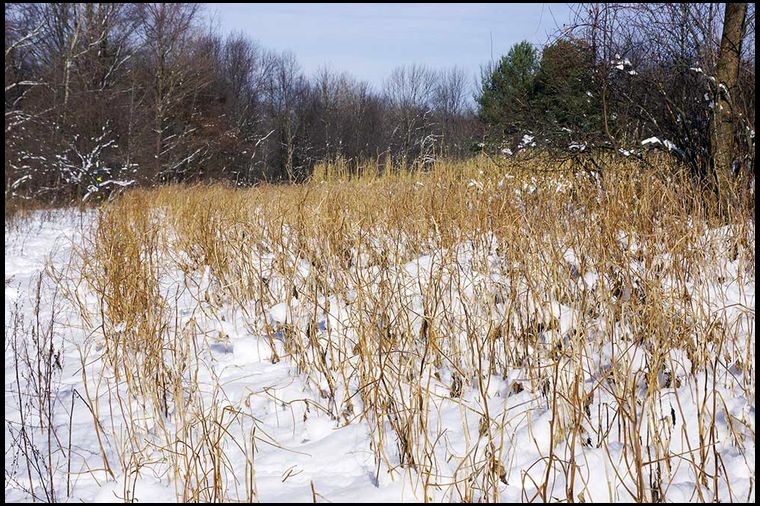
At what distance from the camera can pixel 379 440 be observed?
77.9 inches

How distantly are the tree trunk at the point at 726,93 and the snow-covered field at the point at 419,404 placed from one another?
771mm

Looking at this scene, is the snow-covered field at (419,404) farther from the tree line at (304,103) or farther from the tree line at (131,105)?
the tree line at (131,105)

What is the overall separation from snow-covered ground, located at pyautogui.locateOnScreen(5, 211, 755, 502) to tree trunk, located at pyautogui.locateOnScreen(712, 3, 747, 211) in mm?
1285

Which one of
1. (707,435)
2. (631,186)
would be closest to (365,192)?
(631,186)

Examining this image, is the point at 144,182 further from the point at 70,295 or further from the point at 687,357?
the point at 687,357

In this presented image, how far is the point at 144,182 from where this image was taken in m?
14.9

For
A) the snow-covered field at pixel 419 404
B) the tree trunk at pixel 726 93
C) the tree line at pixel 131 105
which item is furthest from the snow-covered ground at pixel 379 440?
the tree line at pixel 131 105

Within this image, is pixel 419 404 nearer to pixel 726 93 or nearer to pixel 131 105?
pixel 726 93

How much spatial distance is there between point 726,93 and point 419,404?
10.7 feet

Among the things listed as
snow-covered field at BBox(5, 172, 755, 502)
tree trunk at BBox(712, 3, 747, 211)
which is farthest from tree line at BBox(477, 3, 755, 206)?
snow-covered field at BBox(5, 172, 755, 502)

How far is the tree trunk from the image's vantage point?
3.88m

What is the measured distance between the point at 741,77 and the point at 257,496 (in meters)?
4.05

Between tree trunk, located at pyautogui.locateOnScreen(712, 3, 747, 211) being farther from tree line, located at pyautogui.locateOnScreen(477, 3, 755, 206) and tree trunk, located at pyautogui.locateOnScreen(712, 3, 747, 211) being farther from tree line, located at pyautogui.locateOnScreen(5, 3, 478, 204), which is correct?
tree line, located at pyautogui.locateOnScreen(5, 3, 478, 204)

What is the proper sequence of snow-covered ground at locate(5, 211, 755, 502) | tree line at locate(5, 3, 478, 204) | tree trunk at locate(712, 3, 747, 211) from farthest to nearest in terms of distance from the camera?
tree line at locate(5, 3, 478, 204)
tree trunk at locate(712, 3, 747, 211)
snow-covered ground at locate(5, 211, 755, 502)
